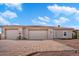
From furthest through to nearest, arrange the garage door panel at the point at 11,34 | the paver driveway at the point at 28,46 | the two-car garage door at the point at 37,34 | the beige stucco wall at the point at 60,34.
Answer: the beige stucco wall at the point at 60,34
the two-car garage door at the point at 37,34
the garage door panel at the point at 11,34
the paver driveway at the point at 28,46

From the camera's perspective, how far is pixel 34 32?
14.4 m

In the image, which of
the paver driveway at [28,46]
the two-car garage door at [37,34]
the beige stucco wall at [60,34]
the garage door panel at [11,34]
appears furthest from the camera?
the beige stucco wall at [60,34]

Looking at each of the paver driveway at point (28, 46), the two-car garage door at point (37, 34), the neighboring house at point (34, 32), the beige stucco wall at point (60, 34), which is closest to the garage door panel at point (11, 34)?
the neighboring house at point (34, 32)

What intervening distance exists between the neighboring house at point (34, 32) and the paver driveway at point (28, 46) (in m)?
0.34

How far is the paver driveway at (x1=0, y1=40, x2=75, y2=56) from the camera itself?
44.6ft

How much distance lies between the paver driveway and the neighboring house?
337 mm

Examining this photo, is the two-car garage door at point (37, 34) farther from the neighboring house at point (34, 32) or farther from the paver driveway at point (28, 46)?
the paver driveway at point (28, 46)

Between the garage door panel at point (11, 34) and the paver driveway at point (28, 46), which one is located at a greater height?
the garage door panel at point (11, 34)

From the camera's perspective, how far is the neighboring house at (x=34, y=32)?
45.7 ft

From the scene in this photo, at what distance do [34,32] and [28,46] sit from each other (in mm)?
921

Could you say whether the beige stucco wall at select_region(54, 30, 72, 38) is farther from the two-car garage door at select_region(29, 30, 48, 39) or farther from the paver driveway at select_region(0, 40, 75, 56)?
the paver driveway at select_region(0, 40, 75, 56)

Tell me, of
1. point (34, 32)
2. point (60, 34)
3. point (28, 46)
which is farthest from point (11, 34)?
point (60, 34)

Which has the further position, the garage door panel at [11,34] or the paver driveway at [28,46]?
the garage door panel at [11,34]

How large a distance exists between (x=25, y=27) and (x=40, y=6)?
1.28 metres
